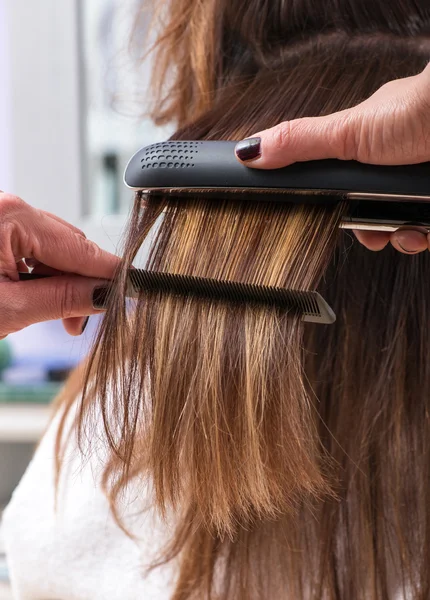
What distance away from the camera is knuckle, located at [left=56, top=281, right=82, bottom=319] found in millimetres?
509

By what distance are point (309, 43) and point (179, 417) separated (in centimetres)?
37

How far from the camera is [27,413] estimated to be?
1168 mm

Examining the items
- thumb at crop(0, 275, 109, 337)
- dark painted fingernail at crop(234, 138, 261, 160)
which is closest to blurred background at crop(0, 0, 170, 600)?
thumb at crop(0, 275, 109, 337)

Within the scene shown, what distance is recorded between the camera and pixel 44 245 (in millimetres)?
490

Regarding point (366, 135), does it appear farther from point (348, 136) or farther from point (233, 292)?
point (233, 292)

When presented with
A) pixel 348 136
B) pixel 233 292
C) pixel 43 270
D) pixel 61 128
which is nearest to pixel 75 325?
pixel 43 270

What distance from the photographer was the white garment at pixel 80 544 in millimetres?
654

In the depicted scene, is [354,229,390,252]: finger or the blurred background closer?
[354,229,390,252]: finger

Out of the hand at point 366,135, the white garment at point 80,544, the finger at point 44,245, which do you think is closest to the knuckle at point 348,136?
the hand at point 366,135

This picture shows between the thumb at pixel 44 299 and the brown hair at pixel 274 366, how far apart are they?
4cm

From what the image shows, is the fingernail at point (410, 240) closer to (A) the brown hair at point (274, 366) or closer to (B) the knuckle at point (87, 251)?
(A) the brown hair at point (274, 366)

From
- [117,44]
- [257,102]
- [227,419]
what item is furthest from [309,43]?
[117,44]

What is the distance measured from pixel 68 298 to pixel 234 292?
0.15m

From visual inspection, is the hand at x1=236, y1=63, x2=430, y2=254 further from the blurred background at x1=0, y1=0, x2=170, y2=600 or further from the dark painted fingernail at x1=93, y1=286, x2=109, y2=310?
the blurred background at x1=0, y1=0, x2=170, y2=600
